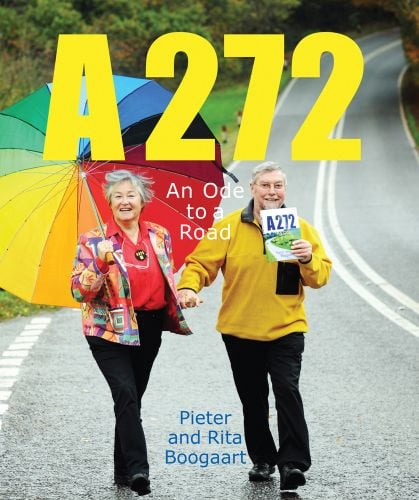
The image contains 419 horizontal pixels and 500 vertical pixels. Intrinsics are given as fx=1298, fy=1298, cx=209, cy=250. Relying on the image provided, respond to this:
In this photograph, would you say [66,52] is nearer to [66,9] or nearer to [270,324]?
[270,324]

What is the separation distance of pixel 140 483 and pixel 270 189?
1746 mm

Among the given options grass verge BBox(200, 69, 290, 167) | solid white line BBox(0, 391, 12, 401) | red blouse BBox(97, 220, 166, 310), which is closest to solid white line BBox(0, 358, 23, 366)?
solid white line BBox(0, 391, 12, 401)

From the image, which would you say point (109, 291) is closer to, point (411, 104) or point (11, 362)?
point (11, 362)

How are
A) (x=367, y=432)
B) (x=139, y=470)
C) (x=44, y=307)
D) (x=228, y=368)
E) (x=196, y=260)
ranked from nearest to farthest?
(x=139, y=470), (x=196, y=260), (x=367, y=432), (x=228, y=368), (x=44, y=307)

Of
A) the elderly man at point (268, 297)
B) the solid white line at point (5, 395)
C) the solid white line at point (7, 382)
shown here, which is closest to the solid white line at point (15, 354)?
the solid white line at point (7, 382)

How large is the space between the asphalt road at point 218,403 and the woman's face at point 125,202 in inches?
60.1

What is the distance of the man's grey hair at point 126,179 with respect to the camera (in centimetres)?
702

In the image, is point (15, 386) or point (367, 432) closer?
point (367, 432)

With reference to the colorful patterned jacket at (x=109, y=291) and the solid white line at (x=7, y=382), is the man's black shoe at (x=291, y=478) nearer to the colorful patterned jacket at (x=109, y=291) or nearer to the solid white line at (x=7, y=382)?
the colorful patterned jacket at (x=109, y=291)

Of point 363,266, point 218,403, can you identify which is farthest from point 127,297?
point 363,266

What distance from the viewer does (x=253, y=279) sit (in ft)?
23.6

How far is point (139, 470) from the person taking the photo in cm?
681

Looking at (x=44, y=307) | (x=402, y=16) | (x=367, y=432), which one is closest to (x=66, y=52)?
(x=367, y=432)

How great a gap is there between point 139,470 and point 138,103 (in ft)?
7.48
